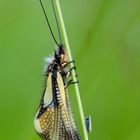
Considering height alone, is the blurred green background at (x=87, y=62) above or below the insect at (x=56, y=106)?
above

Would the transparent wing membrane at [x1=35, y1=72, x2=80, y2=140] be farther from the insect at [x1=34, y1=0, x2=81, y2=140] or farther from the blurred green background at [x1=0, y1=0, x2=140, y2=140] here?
the blurred green background at [x1=0, y1=0, x2=140, y2=140]

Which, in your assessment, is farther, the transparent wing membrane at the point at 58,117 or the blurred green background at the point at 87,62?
the blurred green background at the point at 87,62

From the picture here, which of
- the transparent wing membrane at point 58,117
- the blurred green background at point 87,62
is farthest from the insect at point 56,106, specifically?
the blurred green background at point 87,62

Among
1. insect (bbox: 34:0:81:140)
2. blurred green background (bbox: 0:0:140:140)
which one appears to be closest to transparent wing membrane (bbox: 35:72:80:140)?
insect (bbox: 34:0:81:140)

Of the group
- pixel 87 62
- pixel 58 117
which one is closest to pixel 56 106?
pixel 58 117

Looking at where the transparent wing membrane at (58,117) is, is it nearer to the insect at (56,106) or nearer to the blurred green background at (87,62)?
the insect at (56,106)
